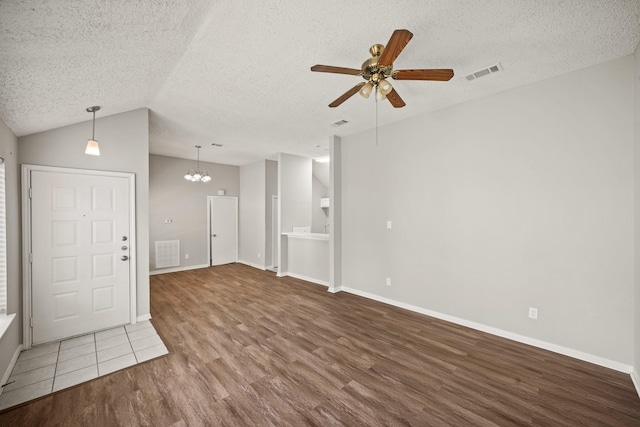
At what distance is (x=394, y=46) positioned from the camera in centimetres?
169

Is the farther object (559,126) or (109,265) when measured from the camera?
(109,265)

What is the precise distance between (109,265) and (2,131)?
1.75 m

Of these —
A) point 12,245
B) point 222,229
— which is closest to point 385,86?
point 12,245

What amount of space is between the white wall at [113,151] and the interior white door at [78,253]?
14 centimetres

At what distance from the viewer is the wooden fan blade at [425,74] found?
76.5 inches

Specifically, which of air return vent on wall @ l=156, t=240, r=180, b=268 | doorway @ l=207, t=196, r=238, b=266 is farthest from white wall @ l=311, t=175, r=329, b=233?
air return vent on wall @ l=156, t=240, r=180, b=268

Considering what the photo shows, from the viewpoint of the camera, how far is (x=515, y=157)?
9.77ft

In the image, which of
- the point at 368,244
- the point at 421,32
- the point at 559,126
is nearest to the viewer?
the point at 421,32

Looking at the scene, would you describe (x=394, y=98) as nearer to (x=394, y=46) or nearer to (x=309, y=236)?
(x=394, y=46)

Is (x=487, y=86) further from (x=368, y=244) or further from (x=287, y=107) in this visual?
(x=368, y=244)

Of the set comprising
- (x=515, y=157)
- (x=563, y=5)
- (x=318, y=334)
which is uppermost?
(x=563, y=5)

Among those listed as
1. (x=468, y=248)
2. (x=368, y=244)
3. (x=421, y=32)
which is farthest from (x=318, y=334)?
(x=421, y=32)

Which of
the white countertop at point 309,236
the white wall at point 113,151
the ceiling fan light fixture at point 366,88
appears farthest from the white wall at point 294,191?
the ceiling fan light fixture at point 366,88

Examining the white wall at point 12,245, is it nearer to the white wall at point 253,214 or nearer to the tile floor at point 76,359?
the tile floor at point 76,359
